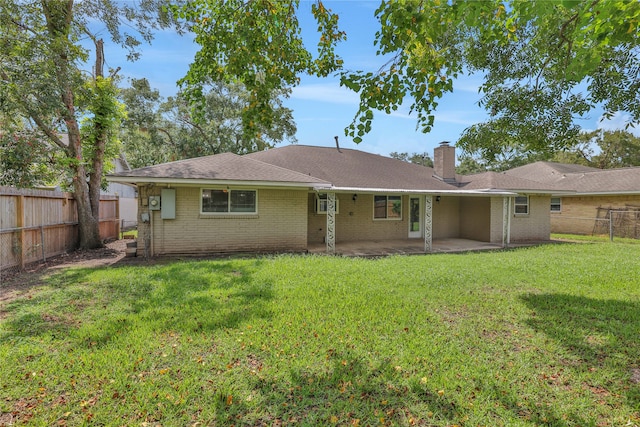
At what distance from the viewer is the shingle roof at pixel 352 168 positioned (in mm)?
13742

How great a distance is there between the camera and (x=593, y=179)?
63.8ft

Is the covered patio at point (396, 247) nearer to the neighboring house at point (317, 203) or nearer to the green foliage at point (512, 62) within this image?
the neighboring house at point (317, 203)

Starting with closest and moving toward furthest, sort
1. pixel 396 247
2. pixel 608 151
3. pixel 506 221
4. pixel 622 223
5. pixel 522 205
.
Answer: pixel 396 247, pixel 506 221, pixel 522 205, pixel 622 223, pixel 608 151

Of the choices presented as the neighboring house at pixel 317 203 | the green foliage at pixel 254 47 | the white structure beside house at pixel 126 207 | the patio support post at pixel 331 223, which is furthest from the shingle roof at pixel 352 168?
the white structure beside house at pixel 126 207

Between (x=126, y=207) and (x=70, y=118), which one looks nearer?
(x=70, y=118)

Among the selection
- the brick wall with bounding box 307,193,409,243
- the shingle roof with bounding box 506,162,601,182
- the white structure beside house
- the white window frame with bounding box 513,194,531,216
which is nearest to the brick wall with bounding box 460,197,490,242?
the white window frame with bounding box 513,194,531,216

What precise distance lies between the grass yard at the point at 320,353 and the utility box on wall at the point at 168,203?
3.22 meters

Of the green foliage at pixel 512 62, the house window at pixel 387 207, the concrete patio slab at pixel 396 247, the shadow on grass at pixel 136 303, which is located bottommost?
the shadow on grass at pixel 136 303

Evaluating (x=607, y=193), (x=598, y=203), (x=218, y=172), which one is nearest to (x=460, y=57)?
(x=218, y=172)

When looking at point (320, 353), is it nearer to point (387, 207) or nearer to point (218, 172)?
point (218, 172)

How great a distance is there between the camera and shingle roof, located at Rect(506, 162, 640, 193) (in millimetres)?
17095

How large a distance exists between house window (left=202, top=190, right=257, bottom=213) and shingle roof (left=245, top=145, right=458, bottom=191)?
3433 mm

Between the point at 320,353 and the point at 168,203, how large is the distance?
25.6 feet

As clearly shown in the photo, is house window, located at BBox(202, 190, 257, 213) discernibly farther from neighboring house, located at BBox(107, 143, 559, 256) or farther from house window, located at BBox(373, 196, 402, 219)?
house window, located at BBox(373, 196, 402, 219)
